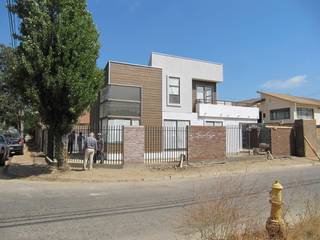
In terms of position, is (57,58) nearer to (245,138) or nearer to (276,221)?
(276,221)

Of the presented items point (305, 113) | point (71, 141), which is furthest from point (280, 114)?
point (71, 141)

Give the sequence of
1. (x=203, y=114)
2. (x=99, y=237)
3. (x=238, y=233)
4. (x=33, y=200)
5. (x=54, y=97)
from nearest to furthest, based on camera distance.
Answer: (x=238, y=233)
(x=99, y=237)
(x=33, y=200)
(x=54, y=97)
(x=203, y=114)

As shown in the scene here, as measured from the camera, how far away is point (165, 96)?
29.0m

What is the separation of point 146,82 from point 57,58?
36.1ft

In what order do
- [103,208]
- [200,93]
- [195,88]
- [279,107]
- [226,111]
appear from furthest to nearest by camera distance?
[279,107] < [226,111] < [200,93] < [195,88] < [103,208]

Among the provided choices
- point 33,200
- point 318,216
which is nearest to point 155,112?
point 33,200

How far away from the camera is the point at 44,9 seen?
56.3ft

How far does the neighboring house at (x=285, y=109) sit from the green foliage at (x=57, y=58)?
42.6m

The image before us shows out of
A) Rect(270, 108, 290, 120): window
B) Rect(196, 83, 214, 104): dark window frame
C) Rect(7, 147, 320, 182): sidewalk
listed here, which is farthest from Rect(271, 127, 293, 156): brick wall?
Rect(270, 108, 290, 120): window

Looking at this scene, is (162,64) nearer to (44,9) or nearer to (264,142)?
(264,142)

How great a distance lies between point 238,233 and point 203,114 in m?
25.3

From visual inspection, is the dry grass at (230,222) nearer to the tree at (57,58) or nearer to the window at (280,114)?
the tree at (57,58)

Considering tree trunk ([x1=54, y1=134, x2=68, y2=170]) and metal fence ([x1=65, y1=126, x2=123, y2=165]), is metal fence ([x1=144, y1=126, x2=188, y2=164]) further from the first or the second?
tree trunk ([x1=54, y1=134, x2=68, y2=170])

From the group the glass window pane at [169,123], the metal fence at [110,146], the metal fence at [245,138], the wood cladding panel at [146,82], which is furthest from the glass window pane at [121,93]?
the metal fence at [245,138]
